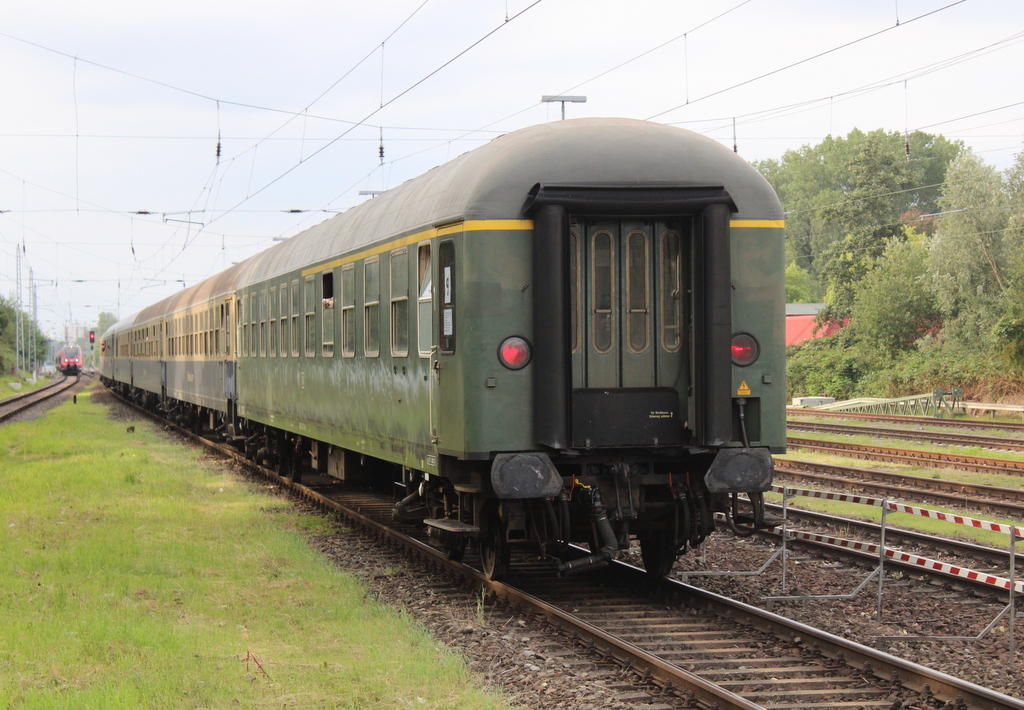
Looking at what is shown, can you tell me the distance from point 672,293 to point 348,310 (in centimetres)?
455

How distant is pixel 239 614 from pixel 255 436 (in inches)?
438

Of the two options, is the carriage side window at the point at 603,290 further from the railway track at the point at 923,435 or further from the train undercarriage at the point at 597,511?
the railway track at the point at 923,435

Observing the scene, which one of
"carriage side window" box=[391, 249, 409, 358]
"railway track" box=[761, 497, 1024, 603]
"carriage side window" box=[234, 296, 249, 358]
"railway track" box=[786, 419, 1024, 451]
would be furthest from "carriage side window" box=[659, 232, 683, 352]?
"railway track" box=[786, 419, 1024, 451]

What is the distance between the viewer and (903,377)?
40.0m

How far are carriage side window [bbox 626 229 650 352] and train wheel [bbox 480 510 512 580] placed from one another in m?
1.80

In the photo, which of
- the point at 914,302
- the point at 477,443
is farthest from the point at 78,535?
the point at 914,302

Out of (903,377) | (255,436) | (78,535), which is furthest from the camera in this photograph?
(903,377)

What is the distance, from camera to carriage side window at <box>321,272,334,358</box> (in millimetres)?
12555

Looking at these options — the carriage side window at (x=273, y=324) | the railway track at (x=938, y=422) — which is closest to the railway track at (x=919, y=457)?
the railway track at (x=938, y=422)

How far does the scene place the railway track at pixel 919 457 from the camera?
691 inches

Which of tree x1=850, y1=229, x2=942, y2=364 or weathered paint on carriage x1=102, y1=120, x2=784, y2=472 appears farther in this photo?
tree x1=850, y1=229, x2=942, y2=364

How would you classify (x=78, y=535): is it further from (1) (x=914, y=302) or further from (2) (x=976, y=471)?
(1) (x=914, y=302)

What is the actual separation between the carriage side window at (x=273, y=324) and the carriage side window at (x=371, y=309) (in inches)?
207

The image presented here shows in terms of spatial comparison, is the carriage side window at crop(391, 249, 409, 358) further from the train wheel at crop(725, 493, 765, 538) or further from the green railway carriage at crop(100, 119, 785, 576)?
the train wheel at crop(725, 493, 765, 538)
